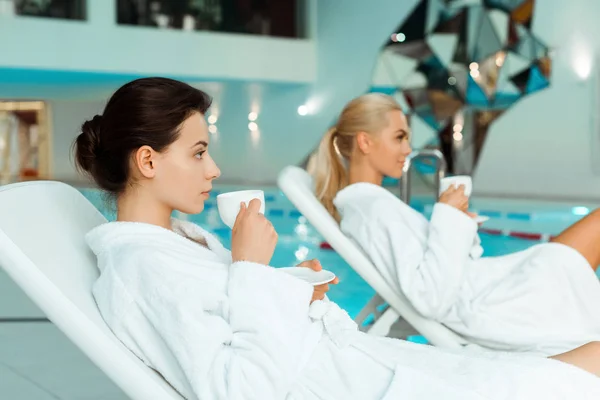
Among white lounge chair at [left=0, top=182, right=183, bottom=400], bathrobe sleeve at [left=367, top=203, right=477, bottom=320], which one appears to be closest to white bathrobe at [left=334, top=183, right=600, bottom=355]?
bathrobe sleeve at [left=367, top=203, right=477, bottom=320]

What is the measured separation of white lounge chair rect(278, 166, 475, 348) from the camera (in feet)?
8.05

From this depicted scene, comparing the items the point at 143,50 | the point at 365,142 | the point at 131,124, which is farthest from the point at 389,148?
the point at 143,50

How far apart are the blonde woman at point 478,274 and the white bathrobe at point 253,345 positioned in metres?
0.88

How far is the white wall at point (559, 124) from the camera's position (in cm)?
1075

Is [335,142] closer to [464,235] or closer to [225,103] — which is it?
[464,235]

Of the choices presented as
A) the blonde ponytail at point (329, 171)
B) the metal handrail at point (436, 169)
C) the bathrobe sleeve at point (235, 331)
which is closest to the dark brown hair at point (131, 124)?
the bathrobe sleeve at point (235, 331)

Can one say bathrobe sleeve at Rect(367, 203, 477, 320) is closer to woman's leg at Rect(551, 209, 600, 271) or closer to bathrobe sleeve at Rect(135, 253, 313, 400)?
woman's leg at Rect(551, 209, 600, 271)

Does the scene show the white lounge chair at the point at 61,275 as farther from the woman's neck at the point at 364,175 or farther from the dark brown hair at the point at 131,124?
the woman's neck at the point at 364,175

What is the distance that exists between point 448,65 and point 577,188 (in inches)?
114

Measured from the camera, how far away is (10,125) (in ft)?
74.1

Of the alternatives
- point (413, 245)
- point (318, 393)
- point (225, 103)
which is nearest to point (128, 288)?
point (318, 393)

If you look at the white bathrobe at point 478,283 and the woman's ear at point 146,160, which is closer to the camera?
the woman's ear at point 146,160

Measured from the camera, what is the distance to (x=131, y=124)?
1.43 meters

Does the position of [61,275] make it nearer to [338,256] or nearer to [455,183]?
[455,183]
